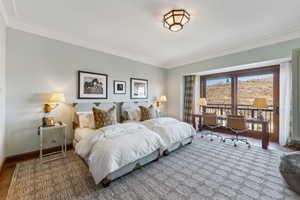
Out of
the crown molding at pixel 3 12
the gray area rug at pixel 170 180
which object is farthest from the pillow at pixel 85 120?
the crown molding at pixel 3 12

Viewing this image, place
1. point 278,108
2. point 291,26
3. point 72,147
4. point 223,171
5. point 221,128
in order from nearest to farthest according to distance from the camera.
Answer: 1. point 223,171
2. point 291,26
3. point 72,147
4. point 278,108
5. point 221,128

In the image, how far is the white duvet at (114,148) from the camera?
1691 mm

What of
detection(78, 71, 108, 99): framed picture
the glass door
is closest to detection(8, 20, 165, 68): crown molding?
detection(78, 71, 108, 99): framed picture

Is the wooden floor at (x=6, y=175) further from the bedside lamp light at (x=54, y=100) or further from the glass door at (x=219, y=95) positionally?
the glass door at (x=219, y=95)

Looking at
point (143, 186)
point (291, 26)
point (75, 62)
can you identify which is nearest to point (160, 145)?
point (143, 186)

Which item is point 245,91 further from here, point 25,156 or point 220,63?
point 25,156

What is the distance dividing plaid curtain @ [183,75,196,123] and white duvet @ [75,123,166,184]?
9.66 feet

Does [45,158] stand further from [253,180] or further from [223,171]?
[253,180]

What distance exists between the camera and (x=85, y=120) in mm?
2916

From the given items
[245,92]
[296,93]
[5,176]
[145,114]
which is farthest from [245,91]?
[5,176]

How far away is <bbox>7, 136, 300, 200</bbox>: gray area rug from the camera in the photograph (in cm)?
162

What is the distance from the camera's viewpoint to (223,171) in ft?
7.00

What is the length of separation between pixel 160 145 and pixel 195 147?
131 centimetres

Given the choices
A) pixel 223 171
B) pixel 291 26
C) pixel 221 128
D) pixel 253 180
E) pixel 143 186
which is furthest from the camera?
pixel 221 128
